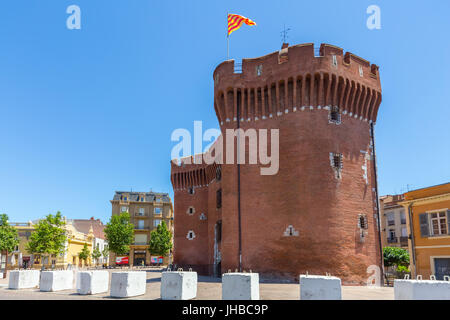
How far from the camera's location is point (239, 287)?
1248 cm

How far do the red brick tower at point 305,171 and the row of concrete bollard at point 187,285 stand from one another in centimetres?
1118

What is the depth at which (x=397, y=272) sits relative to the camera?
3472 cm

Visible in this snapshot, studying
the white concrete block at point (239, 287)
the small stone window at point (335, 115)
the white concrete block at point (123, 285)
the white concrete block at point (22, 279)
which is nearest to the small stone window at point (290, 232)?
the small stone window at point (335, 115)

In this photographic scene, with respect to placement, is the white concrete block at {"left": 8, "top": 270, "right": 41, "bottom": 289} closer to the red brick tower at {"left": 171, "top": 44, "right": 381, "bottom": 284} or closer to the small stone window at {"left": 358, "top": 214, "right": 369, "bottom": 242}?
the red brick tower at {"left": 171, "top": 44, "right": 381, "bottom": 284}

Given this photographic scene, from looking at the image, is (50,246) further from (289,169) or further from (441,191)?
(441,191)

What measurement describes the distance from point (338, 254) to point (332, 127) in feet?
26.9

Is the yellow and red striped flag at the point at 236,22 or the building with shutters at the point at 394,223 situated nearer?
the yellow and red striped flag at the point at 236,22

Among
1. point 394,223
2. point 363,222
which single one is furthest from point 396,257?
point 394,223

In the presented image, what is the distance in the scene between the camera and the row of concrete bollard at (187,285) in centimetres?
1059

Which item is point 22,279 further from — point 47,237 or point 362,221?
point 47,237

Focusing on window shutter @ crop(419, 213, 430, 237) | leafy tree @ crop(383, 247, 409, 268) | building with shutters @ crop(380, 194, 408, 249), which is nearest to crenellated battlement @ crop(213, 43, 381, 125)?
window shutter @ crop(419, 213, 430, 237)

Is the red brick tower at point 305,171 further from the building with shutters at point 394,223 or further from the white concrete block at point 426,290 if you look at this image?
the building with shutters at point 394,223

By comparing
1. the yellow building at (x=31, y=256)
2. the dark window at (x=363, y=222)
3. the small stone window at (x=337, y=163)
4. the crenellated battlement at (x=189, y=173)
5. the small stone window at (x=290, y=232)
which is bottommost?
the yellow building at (x=31, y=256)
